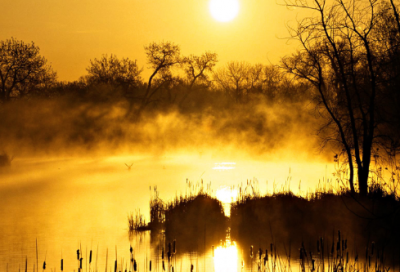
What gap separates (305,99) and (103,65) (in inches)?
839

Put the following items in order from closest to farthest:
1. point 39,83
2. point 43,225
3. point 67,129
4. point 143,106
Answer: point 43,225
point 39,83
point 67,129
point 143,106

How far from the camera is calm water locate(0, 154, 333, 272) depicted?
438 inches

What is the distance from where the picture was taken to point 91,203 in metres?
20.3

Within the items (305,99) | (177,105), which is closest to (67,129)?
(177,105)

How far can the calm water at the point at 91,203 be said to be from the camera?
11125 millimetres

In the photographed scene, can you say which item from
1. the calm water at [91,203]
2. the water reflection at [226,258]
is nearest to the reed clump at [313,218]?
the water reflection at [226,258]

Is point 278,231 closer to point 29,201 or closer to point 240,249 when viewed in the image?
point 240,249

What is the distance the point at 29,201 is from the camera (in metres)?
21.5

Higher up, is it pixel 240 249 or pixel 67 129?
pixel 67 129

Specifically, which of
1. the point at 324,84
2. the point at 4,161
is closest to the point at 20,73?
the point at 4,161

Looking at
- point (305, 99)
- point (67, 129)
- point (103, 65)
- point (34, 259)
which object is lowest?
point (34, 259)

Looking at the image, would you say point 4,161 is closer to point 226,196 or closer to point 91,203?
point 91,203

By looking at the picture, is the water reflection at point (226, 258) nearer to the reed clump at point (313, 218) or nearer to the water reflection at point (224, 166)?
the reed clump at point (313, 218)

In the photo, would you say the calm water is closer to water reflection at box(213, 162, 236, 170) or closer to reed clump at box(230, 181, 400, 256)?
water reflection at box(213, 162, 236, 170)
